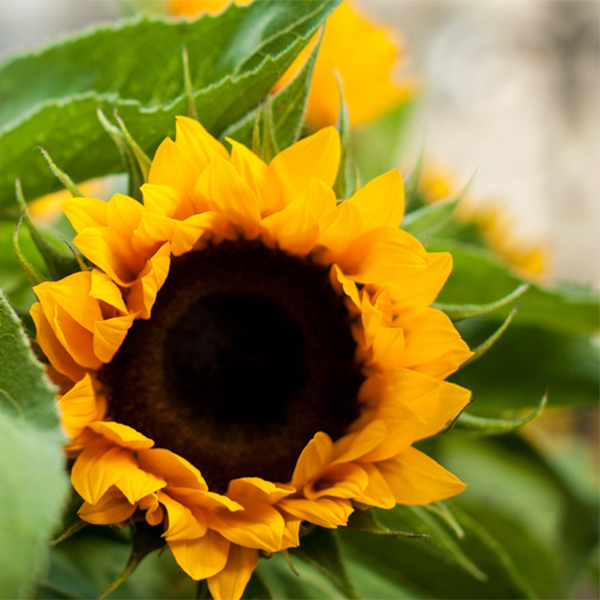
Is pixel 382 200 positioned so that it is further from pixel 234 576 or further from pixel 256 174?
pixel 234 576

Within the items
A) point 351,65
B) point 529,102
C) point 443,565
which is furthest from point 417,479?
point 529,102

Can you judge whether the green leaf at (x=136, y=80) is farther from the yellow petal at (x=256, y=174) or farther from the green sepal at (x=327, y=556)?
the green sepal at (x=327, y=556)

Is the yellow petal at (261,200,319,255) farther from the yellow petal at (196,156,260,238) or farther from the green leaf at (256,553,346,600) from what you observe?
the green leaf at (256,553,346,600)

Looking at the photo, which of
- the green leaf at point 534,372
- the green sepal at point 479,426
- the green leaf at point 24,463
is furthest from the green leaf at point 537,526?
the green leaf at point 24,463

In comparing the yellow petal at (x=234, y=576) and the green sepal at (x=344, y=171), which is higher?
the green sepal at (x=344, y=171)

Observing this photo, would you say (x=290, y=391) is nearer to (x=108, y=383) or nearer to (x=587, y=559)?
(x=108, y=383)
